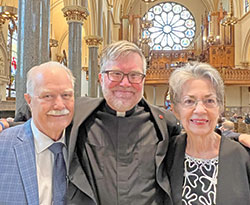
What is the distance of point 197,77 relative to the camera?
5.30 feet

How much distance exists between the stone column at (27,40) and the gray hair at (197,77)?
9.64 ft

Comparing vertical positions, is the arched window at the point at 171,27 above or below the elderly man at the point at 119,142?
above

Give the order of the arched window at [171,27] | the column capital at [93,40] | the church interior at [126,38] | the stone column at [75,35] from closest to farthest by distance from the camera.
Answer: the church interior at [126,38] < the stone column at [75,35] < the column capital at [93,40] < the arched window at [171,27]

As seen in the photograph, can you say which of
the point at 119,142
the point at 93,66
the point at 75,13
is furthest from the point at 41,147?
the point at 93,66

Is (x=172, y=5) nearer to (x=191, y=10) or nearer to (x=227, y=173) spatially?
(x=191, y=10)

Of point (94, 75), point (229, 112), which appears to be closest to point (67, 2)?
point (94, 75)

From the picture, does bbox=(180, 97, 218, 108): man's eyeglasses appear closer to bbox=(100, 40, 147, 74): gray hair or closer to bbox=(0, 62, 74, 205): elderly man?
bbox=(100, 40, 147, 74): gray hair

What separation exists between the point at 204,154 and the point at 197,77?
1.57ft

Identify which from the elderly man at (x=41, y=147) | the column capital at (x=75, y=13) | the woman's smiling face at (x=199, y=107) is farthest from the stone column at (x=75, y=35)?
the woman's smiling face at (x=199, y=107)

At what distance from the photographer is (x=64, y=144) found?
62.0 inches

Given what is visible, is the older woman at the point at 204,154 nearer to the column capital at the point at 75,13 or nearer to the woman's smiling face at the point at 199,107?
the woman's smiling face at the point at 199,107

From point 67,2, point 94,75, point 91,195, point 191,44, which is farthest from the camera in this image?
point 191,44

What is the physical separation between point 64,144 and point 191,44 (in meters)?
25.8

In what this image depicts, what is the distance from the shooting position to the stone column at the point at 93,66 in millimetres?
10578
